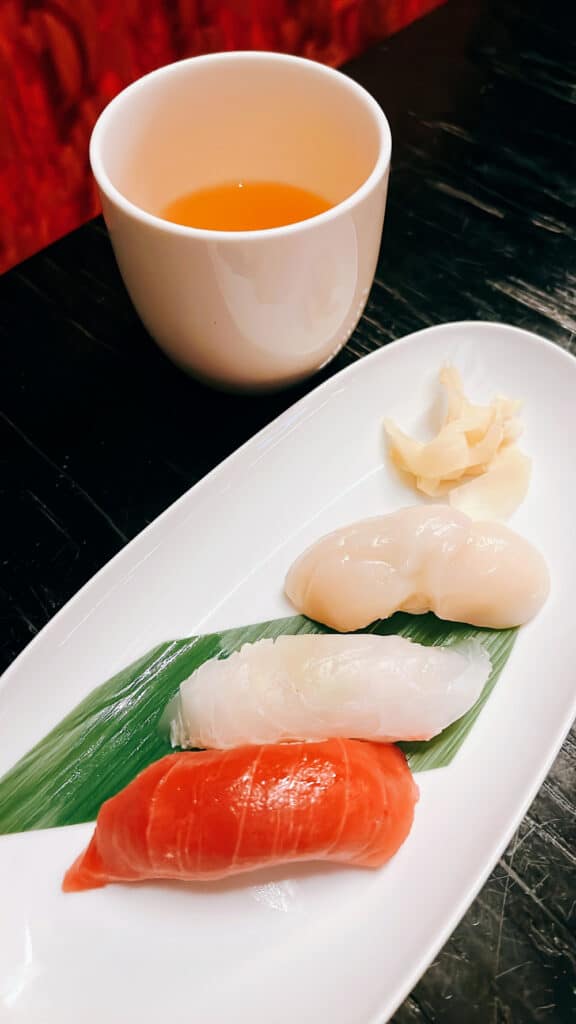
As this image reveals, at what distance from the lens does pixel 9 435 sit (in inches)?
47.5

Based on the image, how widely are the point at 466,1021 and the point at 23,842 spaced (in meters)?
0.43

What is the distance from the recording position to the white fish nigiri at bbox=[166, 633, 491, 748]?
83cm

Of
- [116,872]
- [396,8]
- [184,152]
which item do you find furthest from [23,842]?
[396,8]

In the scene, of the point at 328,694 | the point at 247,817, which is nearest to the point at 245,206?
the point at 328,694

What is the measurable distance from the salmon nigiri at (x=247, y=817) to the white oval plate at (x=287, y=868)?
0.08 feet

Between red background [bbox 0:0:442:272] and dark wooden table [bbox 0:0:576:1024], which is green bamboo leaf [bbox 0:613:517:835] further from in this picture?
red background [bbox 0:0:442:272]

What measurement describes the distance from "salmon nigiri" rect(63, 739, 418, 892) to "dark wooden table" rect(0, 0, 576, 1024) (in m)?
0.15

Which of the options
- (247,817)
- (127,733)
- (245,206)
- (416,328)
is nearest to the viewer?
(247,817)

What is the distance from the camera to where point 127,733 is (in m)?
0.87

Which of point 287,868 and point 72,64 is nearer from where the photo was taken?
point 287,868

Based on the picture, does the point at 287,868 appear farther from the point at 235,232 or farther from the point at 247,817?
the point at 235,232

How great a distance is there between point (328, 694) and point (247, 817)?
14 centimetres

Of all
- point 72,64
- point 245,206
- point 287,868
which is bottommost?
point 287,868

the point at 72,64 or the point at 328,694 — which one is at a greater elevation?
the point at 72,64
